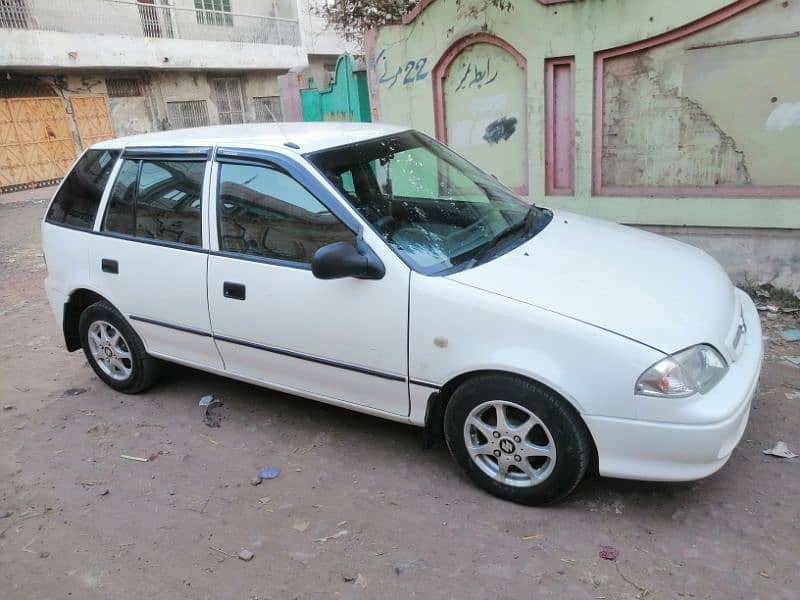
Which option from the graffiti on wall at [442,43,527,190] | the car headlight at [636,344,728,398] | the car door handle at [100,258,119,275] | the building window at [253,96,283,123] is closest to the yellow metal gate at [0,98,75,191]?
the building window at [253,96,283,123]

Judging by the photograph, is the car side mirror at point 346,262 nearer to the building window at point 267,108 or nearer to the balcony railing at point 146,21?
the balcony railing at point 146,21

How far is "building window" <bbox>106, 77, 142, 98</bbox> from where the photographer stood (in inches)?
735

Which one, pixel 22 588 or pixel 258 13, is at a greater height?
pixel 258 13

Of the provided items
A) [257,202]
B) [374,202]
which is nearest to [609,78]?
[374,202]

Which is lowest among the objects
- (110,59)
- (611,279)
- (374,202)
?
(611,279)

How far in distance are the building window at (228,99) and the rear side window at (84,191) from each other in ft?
60.6

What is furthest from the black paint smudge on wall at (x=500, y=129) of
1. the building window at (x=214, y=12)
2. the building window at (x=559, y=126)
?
the building window at (x=214, y=12)

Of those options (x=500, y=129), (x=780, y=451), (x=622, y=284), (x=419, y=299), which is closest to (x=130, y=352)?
(x=419, y=299)

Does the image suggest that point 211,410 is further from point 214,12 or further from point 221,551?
point 214,12

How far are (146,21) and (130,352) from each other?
18.4 meters

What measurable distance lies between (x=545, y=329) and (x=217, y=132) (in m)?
2.51

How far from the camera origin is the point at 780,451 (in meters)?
3.19

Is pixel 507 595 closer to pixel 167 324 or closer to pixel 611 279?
pixel 611 279

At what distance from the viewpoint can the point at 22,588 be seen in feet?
8.86
